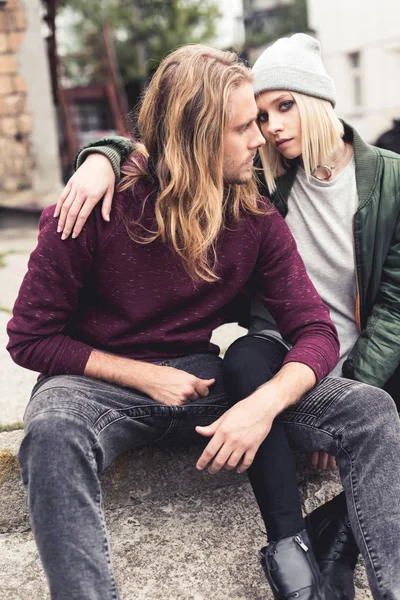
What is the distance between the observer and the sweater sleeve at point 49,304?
1845 mm

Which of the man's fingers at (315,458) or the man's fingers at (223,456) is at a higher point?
the man's fingers at (223,456)

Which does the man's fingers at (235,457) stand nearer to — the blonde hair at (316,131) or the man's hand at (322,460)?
the man's hand at (322,460)

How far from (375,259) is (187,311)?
2.09ft

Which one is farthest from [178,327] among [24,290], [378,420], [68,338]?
[378,420]

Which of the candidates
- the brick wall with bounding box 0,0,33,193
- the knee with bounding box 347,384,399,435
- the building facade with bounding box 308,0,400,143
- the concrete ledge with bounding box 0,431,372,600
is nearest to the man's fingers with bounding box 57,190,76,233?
the concrete ledge with bounding box 0,431,372,600

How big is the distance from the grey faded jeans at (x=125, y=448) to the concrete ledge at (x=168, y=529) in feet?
0.79

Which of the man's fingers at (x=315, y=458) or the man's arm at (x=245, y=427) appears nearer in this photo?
the man's arm at (x=245, y=427)

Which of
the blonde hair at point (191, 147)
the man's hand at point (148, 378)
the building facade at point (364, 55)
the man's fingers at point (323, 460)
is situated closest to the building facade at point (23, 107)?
the blonde hair at point (191, 147)

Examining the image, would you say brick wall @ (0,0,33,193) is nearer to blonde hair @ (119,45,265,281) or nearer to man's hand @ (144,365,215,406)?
blonde hair @ (119,45,265,281)

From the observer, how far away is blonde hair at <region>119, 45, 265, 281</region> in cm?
191

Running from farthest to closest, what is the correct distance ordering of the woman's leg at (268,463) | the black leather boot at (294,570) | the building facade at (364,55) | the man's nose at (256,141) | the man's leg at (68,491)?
1. the building facade at (364,55)
2. the man's nose at (256,141)
3. the woman's leg at (268,463)
4. the black leather boot at (294,570)
5. the man's leg at (68,491)

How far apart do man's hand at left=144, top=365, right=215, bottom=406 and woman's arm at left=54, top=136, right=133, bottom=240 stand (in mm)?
457

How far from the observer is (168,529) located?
209 centimetres

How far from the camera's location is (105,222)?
190 cm
